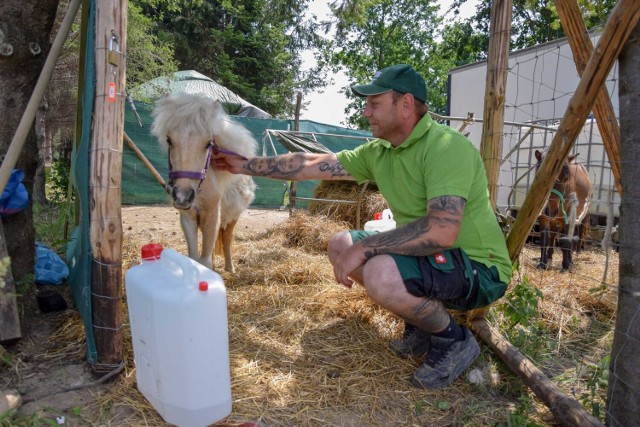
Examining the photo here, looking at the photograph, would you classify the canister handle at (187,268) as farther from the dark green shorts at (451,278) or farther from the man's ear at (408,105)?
the man's ear at (408,105)

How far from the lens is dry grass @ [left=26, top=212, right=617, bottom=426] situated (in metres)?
2.22

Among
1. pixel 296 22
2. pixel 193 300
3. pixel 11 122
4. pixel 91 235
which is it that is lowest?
pixel 193 300

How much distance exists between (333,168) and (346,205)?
468 cm

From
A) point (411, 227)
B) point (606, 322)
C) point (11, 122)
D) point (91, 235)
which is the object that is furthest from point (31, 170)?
point (606, 322)

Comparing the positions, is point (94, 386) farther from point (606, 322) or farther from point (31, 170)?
point (606, 322)

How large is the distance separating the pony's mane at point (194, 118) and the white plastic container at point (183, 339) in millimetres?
1465

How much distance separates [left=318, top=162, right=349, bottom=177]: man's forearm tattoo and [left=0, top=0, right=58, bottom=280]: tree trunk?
1832mm

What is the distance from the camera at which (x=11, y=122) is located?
2549 millimetres

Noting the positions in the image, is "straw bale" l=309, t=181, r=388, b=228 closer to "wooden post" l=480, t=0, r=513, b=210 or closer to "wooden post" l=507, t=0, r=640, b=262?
"wooden post" l=480, t=0, r=513, b=210

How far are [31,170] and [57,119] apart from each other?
6838 mm

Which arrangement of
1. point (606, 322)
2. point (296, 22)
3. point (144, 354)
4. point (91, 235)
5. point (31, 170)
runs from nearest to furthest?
point (144, 354), point (91, 235), point (31, 170), point (606, 322), point (296, 22)

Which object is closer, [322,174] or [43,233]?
[322,174]


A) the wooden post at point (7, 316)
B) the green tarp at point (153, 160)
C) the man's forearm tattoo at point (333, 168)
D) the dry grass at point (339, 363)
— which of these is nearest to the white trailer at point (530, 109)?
the green tarp at point (153, 160)

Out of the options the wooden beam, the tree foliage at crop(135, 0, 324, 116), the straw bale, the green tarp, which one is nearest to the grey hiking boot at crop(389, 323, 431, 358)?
the wooden beam
